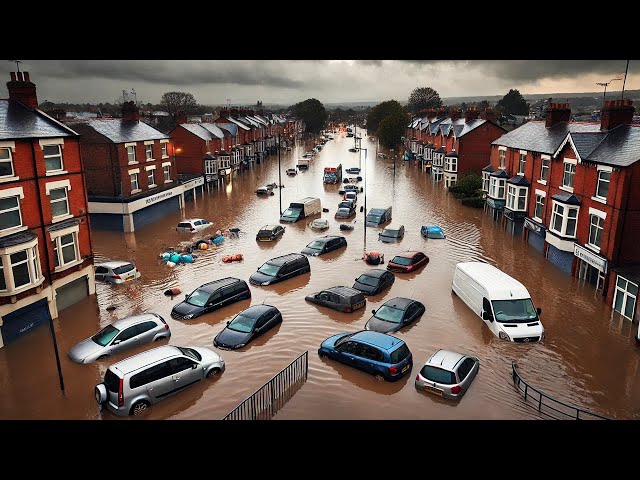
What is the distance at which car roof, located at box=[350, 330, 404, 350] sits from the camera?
16609mm

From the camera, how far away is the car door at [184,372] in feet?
50.8

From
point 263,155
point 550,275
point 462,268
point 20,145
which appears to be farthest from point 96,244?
point 263,155

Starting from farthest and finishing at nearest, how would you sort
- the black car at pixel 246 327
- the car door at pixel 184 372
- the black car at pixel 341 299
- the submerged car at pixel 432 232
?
the submerged car at pixel 432 232 < the black car at pixel 341 299 < the black car at pixel 246 327 < the car door at pixel 184 372

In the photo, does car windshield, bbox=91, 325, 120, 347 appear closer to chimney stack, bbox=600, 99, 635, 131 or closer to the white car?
the white car

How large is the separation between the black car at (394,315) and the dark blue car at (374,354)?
2.54 m

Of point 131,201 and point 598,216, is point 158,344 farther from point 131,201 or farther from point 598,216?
point 598,216

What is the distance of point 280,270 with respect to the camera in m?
26.3

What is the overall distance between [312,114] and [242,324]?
458ft

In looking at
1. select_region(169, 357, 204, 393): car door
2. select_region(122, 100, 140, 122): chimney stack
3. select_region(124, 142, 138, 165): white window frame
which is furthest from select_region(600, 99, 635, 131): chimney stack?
select_region(122, 100, 140, 122): chimney stack

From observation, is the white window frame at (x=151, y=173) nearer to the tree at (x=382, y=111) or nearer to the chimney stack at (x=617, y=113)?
the chimney stack at (x=617, y=113)

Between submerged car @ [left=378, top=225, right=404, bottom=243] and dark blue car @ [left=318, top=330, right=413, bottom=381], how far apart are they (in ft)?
59.3

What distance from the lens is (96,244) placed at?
111 feet

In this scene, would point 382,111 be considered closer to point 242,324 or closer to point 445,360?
point 242,324

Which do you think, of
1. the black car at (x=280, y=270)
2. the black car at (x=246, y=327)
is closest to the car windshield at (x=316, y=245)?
the black car at (x=280, y=270)
